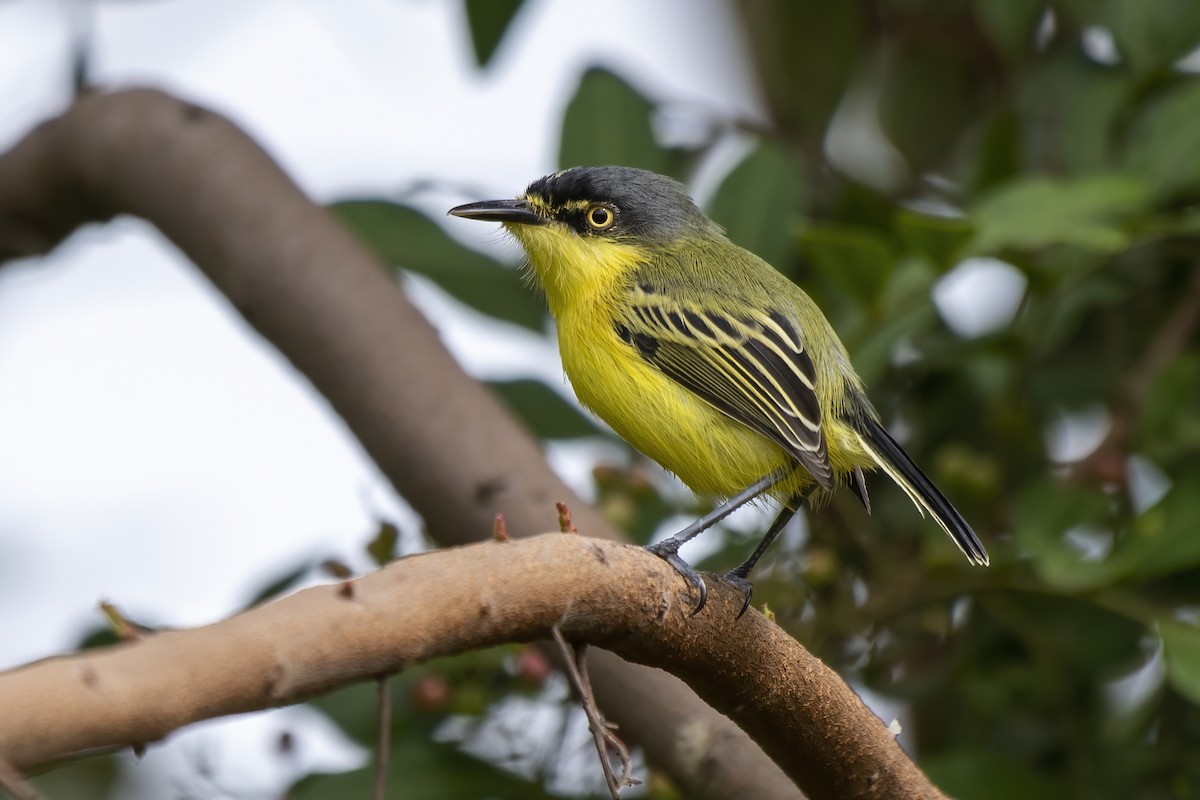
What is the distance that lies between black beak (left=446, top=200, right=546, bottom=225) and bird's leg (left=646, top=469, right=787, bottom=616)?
3.12ft

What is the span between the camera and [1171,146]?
3.35m

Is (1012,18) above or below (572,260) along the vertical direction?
above

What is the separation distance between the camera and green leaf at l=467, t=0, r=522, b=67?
3.96 meters

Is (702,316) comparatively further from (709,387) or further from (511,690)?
(511,690)

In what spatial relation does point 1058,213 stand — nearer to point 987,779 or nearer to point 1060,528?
point 1060,528

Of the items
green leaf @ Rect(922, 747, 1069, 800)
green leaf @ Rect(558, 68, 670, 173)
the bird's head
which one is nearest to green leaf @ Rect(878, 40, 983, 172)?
green leaf @ Rect(558, 68, 670, 173)

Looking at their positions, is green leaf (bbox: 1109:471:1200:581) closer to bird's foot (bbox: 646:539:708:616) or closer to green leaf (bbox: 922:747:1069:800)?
green leaf (bbox: 922:747:1069:800)

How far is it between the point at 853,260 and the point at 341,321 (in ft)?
4.38

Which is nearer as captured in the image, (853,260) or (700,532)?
(700,532)

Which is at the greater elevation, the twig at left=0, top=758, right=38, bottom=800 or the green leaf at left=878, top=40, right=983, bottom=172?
the twig at left=0, top=758, right=38, bottom=800

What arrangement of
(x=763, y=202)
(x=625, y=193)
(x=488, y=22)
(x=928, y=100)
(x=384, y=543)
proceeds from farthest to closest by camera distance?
(x=928, y=100), (x=488, y=22), (x=763, y=202), (x=625, y=193), (x=384, y=543)

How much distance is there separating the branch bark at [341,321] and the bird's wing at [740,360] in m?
0.45

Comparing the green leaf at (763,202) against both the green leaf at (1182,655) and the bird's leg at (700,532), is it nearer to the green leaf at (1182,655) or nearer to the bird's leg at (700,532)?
the bird's leg at (700,532)

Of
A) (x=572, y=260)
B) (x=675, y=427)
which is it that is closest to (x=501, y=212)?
(x=572, y=260)
